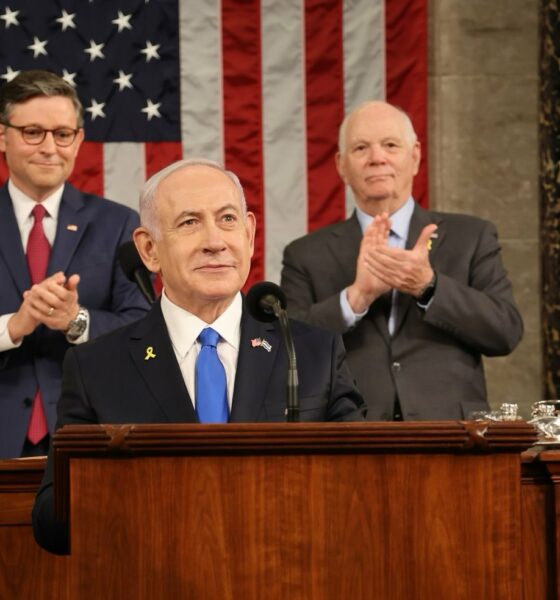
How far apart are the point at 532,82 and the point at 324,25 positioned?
37.7 inches

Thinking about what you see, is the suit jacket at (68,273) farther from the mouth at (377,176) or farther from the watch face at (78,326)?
the mouth at (377,176)

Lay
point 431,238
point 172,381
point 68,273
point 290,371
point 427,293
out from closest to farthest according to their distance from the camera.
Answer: point 290,371
point 172,381
point 427,293
point 68,273
point 431,238

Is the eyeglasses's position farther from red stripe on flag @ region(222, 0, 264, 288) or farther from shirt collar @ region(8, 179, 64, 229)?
red stripe on flag @ region(222, 0, 264, 288)

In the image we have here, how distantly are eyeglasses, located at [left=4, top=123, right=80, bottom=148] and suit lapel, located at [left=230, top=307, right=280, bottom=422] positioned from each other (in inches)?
62.8

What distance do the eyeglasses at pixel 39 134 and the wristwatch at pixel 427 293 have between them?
1.20m

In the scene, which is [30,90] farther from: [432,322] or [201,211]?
[201,211]

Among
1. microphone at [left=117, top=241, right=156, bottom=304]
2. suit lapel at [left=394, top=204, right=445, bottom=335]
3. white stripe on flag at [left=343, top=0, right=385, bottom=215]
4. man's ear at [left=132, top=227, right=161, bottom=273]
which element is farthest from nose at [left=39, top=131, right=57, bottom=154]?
white stripe on flag at [left=343, top=0, right=385, bottom=215]

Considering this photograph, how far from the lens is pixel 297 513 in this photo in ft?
6.91

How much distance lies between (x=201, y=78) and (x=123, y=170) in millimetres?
522

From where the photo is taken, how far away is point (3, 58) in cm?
552

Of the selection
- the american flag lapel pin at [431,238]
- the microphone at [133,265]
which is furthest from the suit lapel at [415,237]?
the microphone at [133,265]

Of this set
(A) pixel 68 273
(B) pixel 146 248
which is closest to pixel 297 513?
(B) pixel 146 248

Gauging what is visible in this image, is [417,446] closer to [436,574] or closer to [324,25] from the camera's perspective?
[436,574]

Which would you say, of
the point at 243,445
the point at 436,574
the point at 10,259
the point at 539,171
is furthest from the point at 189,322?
the point at 539,171
